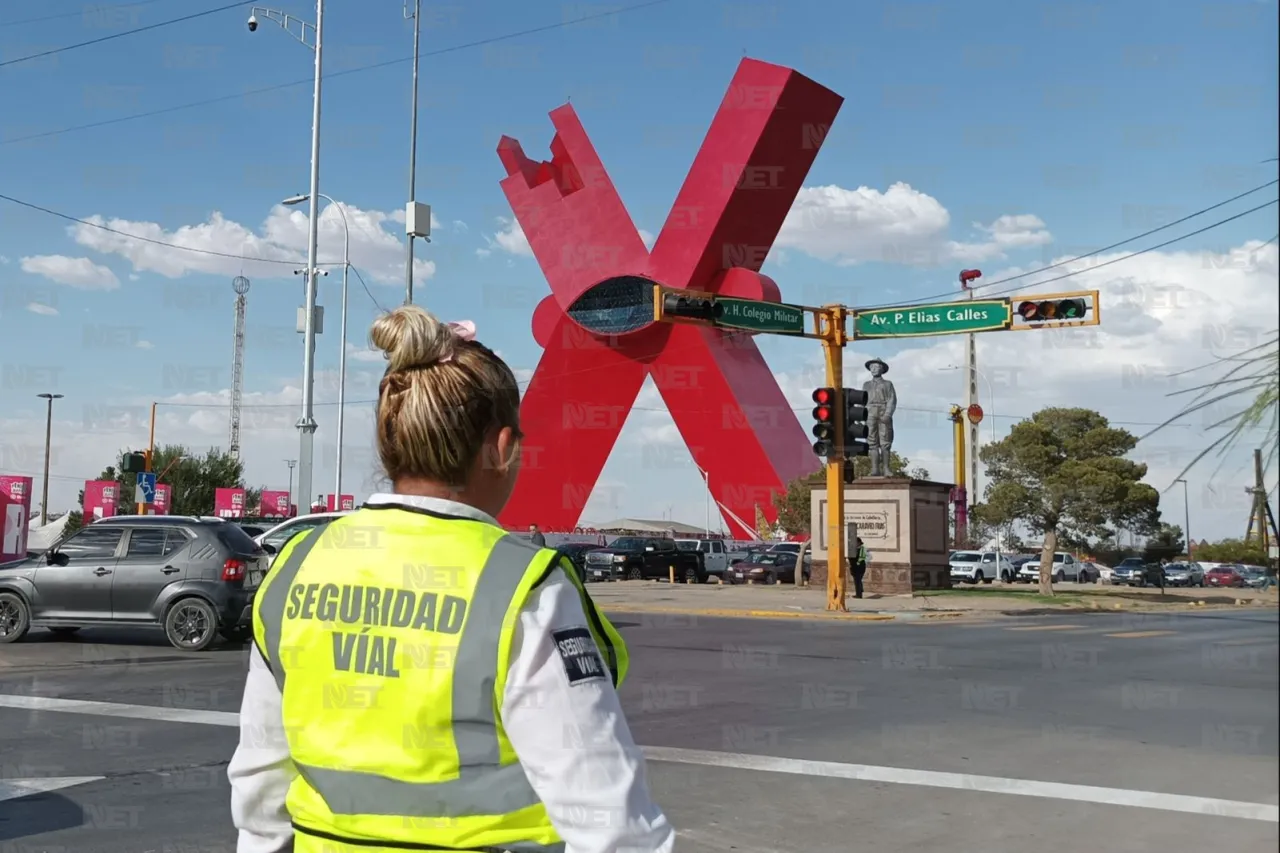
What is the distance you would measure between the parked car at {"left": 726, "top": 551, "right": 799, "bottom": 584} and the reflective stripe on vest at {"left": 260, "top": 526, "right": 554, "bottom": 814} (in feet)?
126

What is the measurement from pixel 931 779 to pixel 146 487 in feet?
66.2

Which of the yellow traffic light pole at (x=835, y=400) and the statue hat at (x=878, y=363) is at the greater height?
the statue hat at (x=878, y=363)

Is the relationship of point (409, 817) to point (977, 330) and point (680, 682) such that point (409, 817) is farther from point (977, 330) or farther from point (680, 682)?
point (977, 330)

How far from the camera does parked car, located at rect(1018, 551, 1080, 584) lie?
50.8 meters

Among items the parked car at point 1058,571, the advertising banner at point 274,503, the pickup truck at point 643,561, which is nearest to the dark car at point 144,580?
the pickup truck at point 643,561

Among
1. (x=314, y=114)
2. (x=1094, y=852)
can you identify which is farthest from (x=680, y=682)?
(x=314, y=114)

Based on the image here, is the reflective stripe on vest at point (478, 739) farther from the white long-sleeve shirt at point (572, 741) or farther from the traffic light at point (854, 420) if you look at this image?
the traffic light at point (854, 420)

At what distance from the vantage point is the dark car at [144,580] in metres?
13.4

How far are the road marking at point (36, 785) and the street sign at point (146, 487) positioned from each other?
17302 mm

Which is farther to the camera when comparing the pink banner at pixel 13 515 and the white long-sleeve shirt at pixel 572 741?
the pink banner at pixel 13 515

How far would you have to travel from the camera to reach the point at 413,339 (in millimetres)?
1904

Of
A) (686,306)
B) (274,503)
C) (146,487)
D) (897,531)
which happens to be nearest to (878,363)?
(897,531)

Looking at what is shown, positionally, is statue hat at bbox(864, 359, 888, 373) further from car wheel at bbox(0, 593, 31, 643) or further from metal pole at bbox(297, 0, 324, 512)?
car wheel at bbox(0, 593, 31, 643)

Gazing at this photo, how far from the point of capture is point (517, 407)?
194 centimetres
